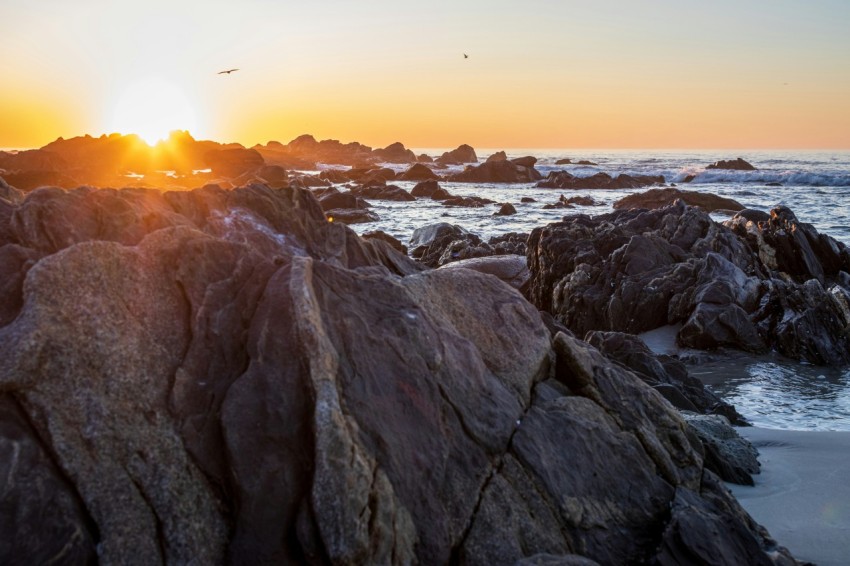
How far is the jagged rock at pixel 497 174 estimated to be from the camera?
69.6 metres

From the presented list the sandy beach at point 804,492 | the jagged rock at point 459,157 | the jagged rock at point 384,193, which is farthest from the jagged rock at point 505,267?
the jagged rock at point 459,157

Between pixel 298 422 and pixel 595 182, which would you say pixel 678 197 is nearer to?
pixel 595 182

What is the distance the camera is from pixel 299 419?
169 inches

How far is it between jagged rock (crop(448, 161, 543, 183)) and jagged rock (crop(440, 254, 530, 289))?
51026mm

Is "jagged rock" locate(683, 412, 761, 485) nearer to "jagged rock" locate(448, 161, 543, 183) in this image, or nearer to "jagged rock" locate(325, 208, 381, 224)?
"jagged rock" locate(325, 208, 381, 224)

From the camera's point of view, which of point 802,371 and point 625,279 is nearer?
point 802,371

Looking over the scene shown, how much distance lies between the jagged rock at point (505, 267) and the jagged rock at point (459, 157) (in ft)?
315

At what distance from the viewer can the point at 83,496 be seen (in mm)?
3838

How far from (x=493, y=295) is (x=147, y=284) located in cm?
290

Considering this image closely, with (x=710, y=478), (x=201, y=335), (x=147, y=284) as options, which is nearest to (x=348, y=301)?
(x=201, y=335)

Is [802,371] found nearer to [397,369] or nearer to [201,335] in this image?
[397,369]

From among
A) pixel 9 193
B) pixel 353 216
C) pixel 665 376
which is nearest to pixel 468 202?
pixel 353 216

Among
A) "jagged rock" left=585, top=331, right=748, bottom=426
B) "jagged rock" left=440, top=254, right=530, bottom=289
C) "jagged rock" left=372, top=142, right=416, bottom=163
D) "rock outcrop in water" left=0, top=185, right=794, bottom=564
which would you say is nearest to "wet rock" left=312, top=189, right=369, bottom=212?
"jagged rock" left=440, top=254, right=530, bottom=289

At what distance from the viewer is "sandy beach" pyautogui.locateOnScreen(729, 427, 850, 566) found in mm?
5750
